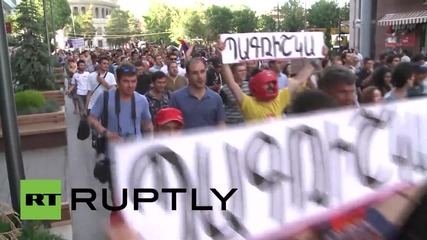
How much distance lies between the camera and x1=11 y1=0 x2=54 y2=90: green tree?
35.9 ft

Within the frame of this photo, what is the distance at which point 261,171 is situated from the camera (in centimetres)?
195

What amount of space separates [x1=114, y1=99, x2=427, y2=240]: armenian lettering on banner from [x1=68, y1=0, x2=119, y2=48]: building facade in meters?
113

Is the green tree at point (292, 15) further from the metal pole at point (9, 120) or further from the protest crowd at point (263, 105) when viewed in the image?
the metal pole at point (9, 120)

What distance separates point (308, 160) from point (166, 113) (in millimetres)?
1515

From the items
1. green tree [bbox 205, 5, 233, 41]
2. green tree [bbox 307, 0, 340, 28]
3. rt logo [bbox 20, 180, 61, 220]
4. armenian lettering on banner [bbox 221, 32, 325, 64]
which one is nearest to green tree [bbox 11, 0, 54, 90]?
armenian lettering on banner [bbox 221, 32, 325, 64]

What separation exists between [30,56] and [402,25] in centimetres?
2193

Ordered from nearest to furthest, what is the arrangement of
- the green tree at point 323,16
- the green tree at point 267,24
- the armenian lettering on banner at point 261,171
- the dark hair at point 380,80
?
1. the armenian lettering on banner at point 261,171
2. the dark hair at point 380,80
3. the green tree at point 267,24
4. the green tree at point 323,16

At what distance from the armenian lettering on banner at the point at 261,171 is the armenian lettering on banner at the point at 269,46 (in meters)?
2.03

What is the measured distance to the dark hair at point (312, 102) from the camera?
2.76 metres

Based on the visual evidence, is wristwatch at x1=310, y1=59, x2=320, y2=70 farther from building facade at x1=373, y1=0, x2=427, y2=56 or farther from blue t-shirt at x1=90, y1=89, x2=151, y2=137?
building facade at x1=373, y1=0, x2=427, y2=56

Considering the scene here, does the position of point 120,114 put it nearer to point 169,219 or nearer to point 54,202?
point 54,202

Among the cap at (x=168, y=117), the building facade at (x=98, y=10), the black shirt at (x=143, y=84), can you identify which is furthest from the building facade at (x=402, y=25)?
the building facade at (x=98, y=10)

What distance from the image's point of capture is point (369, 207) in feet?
7.04

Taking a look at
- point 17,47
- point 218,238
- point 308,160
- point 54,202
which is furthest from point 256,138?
point 17,47
